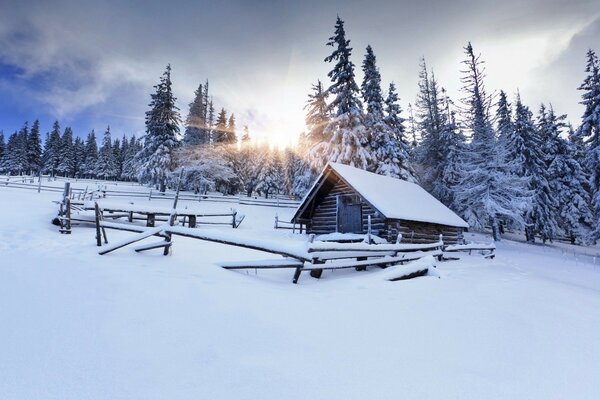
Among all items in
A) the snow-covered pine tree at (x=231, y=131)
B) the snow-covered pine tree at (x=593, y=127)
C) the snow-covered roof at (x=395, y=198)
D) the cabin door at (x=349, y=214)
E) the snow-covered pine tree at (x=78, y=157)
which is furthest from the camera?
the snow-covered pine tree at (x=78, y=157)

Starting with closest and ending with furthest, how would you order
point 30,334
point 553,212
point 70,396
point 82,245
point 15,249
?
point 70,396 → point 30,334 → point 15,249 → point 82,245 → point 553,212

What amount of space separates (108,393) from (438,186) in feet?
112

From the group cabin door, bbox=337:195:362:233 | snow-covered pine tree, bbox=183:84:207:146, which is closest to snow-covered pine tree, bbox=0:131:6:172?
snow-covered pine tree, bbox=183:84:207:146

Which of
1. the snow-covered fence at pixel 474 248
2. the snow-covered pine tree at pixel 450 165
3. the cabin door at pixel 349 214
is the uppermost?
the snow-covered pine tree at pixel 450 165

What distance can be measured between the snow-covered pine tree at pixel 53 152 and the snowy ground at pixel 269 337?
8671 cm

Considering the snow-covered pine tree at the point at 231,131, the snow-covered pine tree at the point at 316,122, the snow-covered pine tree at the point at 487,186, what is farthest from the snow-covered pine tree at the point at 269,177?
the snow-covered pine tree at the point at 487,186

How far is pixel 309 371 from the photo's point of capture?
3359 millimetres

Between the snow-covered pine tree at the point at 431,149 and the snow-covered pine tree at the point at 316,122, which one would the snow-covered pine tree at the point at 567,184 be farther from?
the snow-covered pine tree at the point at 316,122

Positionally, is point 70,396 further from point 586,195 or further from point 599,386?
point 586,195

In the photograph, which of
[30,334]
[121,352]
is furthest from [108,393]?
[30,334]

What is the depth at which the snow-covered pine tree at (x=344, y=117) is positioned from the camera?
2716 cm

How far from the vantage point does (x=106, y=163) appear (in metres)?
80.9

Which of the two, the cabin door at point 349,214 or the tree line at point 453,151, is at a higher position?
the tree line at point 453,151

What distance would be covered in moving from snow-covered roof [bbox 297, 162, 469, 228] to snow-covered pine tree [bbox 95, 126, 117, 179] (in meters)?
78.7
